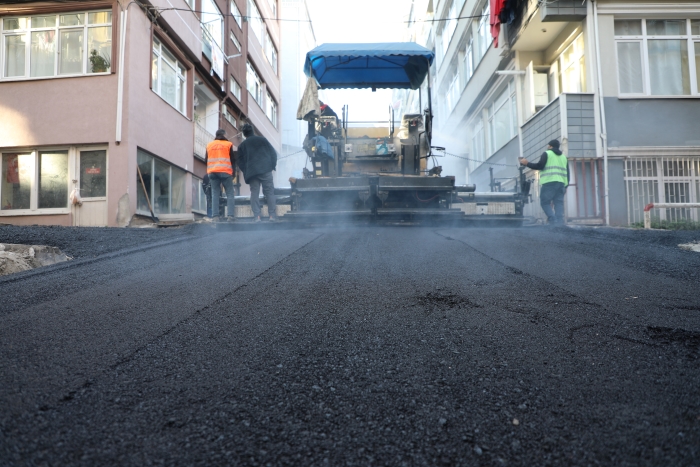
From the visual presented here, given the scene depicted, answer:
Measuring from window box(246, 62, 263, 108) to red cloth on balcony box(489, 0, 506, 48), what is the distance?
11.9 m

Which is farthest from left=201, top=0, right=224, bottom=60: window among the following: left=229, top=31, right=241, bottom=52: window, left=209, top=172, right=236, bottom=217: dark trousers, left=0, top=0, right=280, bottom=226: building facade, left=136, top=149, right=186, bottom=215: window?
left=209, top=172, right=236, bottom=217: dark trousers

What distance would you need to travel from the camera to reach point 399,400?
1.99m

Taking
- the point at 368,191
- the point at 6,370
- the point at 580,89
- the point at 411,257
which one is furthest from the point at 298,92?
the point at 6,370

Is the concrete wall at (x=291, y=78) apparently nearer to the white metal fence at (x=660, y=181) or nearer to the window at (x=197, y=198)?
the window at (x=197, y=198)

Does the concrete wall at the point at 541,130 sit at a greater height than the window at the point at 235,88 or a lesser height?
lesser

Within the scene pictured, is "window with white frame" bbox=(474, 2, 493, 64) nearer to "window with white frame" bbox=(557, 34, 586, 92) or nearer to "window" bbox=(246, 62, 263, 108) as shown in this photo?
"window with white frame" bbox=(557, 34, 586, 92)

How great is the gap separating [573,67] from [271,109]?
2011 centimetres

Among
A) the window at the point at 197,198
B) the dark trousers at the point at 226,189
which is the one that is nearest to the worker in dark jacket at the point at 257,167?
the dark trousers at the point at 226,189

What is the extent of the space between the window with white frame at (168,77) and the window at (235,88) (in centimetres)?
470

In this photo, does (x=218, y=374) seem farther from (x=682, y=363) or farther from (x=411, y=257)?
(x=411, y=257)

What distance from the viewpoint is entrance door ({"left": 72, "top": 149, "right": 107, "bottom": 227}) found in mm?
11797

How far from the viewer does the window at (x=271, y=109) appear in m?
28.7

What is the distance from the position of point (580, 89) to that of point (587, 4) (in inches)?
80.1

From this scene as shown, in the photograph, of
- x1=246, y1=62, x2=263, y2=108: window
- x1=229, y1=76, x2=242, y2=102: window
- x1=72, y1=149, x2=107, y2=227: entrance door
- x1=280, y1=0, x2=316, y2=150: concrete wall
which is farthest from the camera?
x1=280, y1=0, x2=316, y2=150: concrete wall
